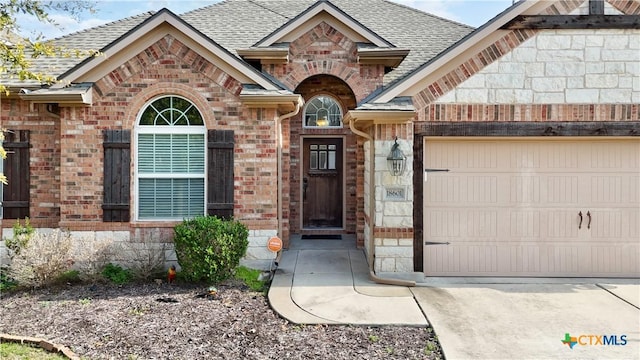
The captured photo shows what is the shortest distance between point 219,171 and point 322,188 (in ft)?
11.2

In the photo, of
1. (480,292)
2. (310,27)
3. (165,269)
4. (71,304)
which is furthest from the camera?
(310,27)

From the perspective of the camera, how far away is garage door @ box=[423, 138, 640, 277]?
6789 millimetres

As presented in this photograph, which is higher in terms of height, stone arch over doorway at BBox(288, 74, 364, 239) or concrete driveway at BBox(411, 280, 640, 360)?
stone arch over doorway at BBox(288, 74, 364, 239)

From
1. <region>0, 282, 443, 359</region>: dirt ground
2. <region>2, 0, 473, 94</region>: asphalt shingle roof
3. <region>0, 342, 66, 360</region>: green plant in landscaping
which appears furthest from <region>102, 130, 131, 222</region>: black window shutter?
<region>0, 342, 66, 360</region>: green plant in landscaping

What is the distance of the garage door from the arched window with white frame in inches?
159

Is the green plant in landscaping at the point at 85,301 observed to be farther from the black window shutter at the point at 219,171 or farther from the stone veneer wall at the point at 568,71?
the stone veneer wall at the point at 568,71

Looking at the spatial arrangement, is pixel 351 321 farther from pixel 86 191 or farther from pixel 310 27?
pixel 310 27

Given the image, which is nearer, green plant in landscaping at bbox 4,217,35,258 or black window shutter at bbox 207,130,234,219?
green plant in landscaping at bbox 4,217,35,258

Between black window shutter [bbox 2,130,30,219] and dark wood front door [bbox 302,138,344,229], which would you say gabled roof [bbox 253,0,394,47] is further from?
black window shutter [bbox 2,130,30,219]

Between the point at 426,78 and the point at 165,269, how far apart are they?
5463 millimetres

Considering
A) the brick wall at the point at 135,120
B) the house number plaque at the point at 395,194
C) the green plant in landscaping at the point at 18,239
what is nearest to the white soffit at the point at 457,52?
the house number plaque at the point at 395,194

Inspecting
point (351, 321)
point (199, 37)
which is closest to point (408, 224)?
point (351, 321)

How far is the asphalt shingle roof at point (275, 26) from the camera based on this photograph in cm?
918

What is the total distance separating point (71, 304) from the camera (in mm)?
5699
